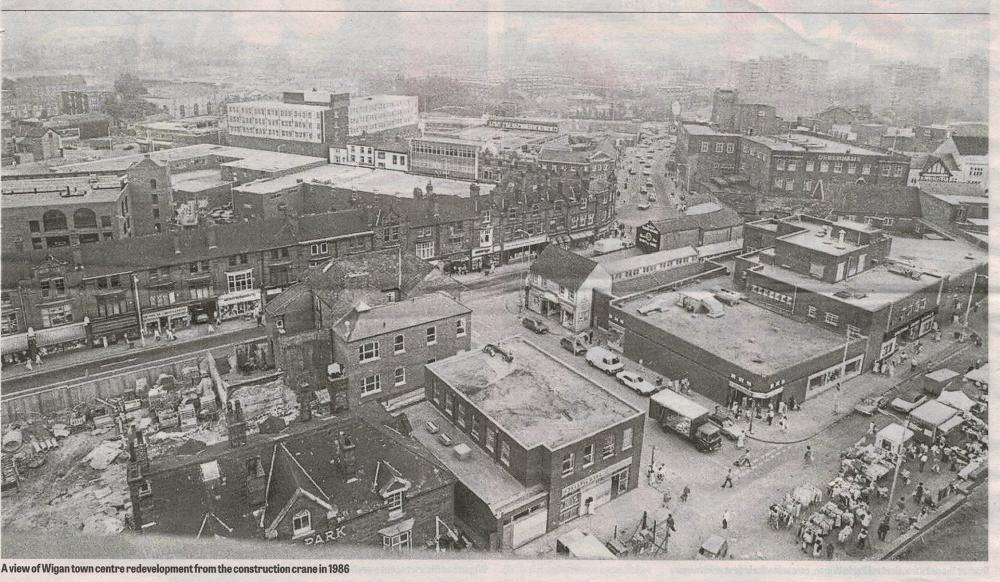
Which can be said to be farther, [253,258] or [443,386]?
[253,258]

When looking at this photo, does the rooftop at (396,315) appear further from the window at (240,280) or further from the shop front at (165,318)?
the shop front at (165,318)

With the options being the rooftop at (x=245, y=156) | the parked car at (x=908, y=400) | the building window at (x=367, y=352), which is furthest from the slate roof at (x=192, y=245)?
the parked car at (x=908, y=400)

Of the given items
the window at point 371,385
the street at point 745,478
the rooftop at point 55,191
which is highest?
the rooftop at point 55,191

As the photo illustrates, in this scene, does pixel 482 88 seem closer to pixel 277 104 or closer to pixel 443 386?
pixel 443 386

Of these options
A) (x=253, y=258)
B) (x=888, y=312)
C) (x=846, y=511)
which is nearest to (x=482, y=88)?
(x=253, y=258)

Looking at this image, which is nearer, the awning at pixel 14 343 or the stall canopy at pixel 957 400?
the stall canopy at pixel 957 400

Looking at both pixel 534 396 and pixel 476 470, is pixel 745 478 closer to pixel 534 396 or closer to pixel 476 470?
pixel 534 396
